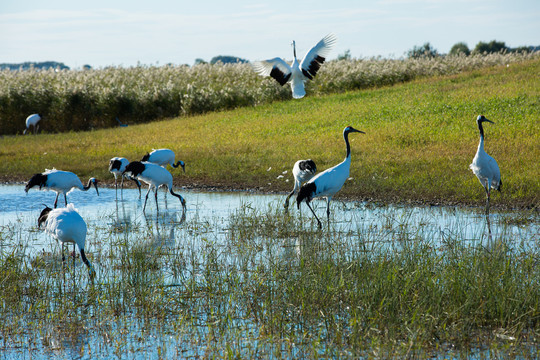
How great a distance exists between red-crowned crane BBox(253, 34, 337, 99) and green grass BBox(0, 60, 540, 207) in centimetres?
209

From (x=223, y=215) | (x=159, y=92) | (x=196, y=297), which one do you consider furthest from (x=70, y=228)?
(x=159, y=92)

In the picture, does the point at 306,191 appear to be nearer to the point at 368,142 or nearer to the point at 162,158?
the point at 162,158

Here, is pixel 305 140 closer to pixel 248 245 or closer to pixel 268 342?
pixel 248 245

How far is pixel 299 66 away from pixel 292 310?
22.8ft

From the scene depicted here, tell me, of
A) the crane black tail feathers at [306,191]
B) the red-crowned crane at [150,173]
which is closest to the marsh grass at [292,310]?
the crane black tail feathers at [306,191]

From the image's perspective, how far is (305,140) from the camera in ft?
52.1

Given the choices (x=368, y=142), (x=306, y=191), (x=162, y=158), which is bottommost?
(x=306, y=191)

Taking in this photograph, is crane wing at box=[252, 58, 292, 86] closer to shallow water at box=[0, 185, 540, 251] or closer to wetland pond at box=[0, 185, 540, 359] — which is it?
shallow water at box=[0, 185, 540, 251]

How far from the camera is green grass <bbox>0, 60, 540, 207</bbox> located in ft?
35.8

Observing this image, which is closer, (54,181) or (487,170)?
(487,170)

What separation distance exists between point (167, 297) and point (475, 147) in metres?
9.47

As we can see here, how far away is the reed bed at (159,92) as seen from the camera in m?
24.3

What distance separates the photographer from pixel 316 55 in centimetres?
1112

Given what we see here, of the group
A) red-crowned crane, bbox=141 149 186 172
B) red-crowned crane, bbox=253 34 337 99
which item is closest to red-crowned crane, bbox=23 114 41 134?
red-crowned crane, bbox=141 149 186 172
